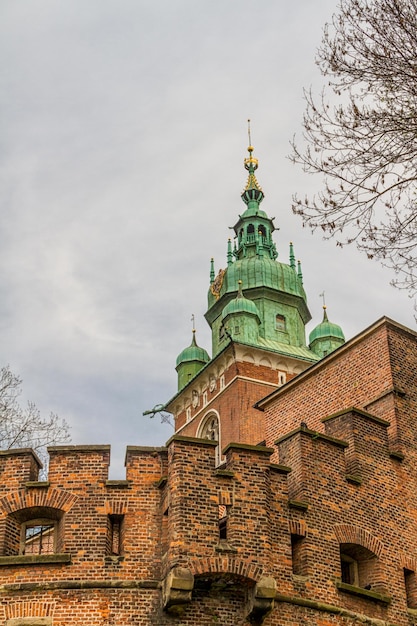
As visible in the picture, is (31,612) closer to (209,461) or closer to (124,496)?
(124,496)

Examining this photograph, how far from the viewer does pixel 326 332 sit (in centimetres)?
5609

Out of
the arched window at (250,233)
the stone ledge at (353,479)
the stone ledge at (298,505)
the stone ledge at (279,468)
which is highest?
the arched window at (250,233)

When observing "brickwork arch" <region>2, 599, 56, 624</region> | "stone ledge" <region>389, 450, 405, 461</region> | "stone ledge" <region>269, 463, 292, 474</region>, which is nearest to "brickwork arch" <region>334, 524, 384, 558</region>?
"stone ledge" <region>269, 463, 292, 474</region>

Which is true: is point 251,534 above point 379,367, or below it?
below

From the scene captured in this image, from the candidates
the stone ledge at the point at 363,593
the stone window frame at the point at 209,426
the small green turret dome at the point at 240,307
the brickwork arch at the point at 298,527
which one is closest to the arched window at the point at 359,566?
the stone ledge at the point at 363,593

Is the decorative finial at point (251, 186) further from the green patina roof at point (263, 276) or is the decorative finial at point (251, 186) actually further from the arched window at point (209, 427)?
the arched window at point (209, 427)

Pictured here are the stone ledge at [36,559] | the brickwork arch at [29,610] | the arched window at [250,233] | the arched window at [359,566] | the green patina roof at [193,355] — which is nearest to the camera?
the brickwork arch at [29,610]

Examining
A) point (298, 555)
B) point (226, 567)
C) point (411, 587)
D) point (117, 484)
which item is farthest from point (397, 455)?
point (117, 484)

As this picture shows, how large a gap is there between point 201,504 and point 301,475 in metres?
2.50

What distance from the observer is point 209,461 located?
18203 mm

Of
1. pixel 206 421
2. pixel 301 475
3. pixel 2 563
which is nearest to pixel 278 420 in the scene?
pixel 301 475

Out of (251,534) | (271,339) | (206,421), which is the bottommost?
(251,534)

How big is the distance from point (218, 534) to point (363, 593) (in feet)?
10.6

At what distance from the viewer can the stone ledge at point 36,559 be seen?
1727 centimetres
